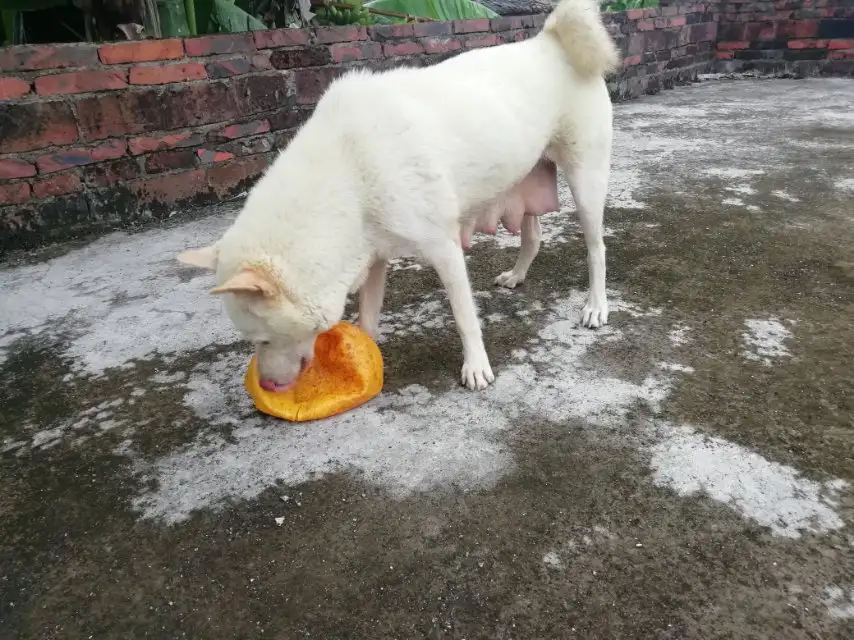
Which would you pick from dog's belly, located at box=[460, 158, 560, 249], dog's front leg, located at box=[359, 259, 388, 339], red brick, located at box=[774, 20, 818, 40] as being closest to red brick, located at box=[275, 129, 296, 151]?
dog's belly, located at box=[460, 158, 560, 249]

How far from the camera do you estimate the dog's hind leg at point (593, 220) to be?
3.10 meters

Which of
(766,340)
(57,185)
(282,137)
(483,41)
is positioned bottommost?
(766,340)

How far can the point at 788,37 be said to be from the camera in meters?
10.7

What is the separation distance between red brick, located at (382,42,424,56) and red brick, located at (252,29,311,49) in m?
Answer: 0.99

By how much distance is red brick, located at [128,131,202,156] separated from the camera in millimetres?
4613

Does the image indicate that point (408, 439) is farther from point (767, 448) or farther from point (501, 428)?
point (767, 448)

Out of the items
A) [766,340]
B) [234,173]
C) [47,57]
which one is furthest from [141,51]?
[766,340]

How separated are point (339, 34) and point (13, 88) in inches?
105

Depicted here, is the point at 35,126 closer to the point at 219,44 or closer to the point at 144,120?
the point at 144,120

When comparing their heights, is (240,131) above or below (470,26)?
below

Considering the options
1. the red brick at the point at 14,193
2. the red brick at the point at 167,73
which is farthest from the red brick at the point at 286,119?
the red brick at the point at 14,193

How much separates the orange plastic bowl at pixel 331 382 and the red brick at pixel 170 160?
113 inches

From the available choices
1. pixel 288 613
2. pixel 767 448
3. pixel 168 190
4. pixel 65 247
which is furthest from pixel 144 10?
pixel 767 448

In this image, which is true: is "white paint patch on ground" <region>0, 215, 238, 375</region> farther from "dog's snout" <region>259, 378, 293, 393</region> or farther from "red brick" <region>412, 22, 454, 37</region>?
"red brick" <region>412, 22, 454, 37</region>
